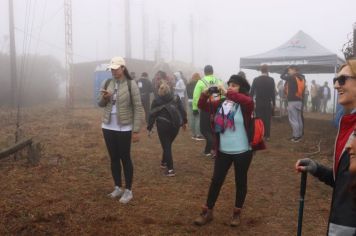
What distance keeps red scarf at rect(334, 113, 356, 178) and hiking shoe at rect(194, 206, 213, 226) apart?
2835 millimetres

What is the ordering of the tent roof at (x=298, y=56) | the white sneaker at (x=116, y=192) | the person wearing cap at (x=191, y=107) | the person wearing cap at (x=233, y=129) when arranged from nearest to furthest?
the person wearing cap at (x=233, y=129) → the white sneaker at (x=116, y=192) → the person wearing cap at (x=191, y=107) → the tent roof at (x=298, y=56)

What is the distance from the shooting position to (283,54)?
14.1 m

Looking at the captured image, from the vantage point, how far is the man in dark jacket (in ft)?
33.8

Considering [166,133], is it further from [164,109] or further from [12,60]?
[12,60]

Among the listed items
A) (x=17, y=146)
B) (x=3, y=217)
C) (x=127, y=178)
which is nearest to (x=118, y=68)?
(x=127, y=178)

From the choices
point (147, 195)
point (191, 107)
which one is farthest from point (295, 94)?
point (147, 195)

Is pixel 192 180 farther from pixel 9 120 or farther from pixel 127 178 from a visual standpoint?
pixel 9 120

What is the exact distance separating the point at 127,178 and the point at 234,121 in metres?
1.81

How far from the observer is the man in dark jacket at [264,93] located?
1030cm

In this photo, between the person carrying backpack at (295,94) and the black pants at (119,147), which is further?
the person carrying backpack at (295,94)

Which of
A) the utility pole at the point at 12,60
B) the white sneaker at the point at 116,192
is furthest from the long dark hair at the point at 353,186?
the utility pole at the point at 12,60

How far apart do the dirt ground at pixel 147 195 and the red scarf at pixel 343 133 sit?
2.72m

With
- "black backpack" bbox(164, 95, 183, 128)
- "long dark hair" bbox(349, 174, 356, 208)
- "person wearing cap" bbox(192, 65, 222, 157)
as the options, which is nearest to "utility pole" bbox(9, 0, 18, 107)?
"person wearing cap" bbox(192, 65, 222, 157)

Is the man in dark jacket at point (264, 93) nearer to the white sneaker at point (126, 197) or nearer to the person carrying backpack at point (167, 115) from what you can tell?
the person carrying backpack at point (167, 115)
